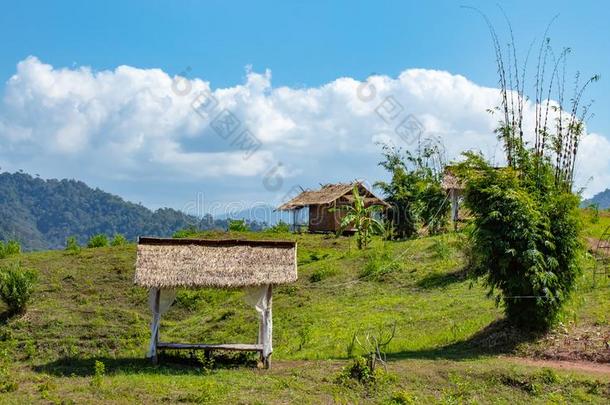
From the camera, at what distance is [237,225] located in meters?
44.5

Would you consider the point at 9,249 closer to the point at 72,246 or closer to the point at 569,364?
the point at 72,246

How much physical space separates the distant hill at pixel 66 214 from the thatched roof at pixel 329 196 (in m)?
82.8

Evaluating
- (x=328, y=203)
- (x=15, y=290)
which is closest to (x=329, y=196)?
(x=328, y=203)

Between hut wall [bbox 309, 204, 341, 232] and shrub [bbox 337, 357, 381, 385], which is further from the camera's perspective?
hut wall [bbox 309, 204, 341, 232]

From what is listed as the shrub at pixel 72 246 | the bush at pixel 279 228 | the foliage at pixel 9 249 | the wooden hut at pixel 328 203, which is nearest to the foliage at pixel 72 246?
the shrub at pixel 72 246

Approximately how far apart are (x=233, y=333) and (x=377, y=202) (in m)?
24.8

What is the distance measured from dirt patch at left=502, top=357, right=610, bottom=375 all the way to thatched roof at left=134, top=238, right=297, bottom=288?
5.66 meters

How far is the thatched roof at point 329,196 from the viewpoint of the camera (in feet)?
145

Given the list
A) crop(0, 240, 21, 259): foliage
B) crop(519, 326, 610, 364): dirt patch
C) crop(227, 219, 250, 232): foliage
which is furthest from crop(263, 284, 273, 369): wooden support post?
crop(227, 219, 250, 232): foliage

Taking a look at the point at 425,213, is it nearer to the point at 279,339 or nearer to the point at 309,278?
the point at 309,278

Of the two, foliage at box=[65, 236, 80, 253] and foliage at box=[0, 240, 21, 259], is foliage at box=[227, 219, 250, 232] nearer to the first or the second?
foliage at box=[65, 236, 80, 253]

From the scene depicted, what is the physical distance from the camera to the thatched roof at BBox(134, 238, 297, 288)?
15.8m

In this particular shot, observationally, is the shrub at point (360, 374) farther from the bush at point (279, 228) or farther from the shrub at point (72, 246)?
the bush at point (279, 228)

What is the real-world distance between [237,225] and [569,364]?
3115 cm
